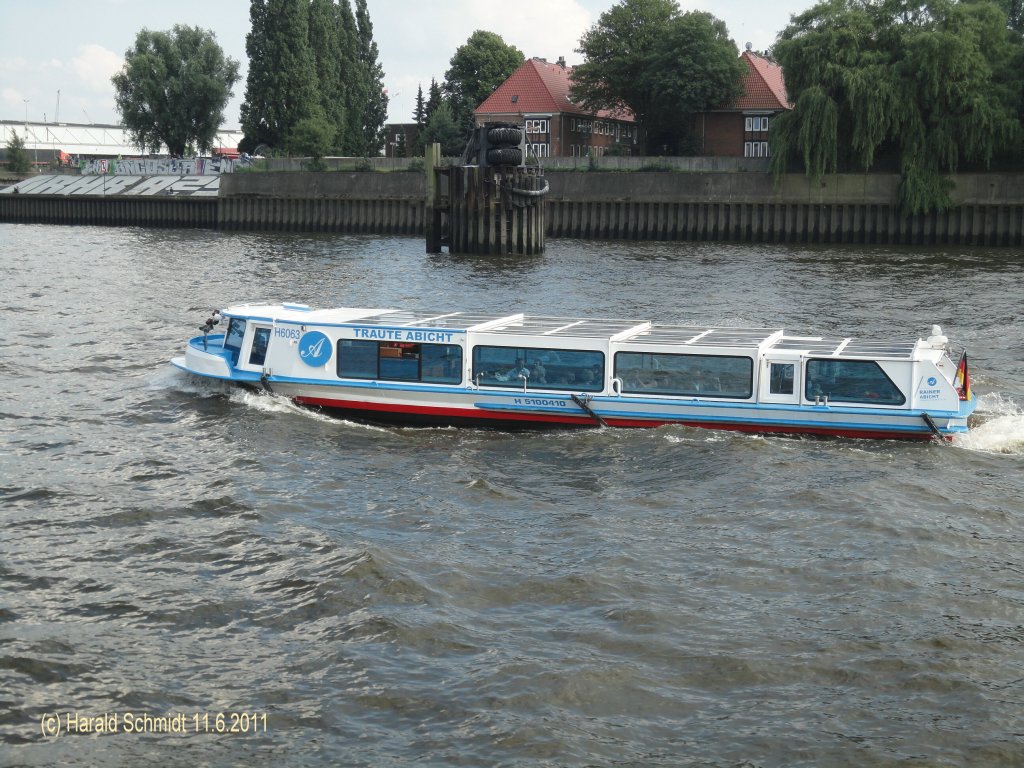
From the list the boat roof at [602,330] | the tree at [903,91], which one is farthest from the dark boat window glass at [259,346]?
the tree at [903,91]

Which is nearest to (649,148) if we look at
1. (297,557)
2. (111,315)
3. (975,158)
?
(975,158)

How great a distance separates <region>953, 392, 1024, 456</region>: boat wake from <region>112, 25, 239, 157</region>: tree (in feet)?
311

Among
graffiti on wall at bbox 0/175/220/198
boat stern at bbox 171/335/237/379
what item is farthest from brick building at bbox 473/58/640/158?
boat stern at bbox 171/335/237/379

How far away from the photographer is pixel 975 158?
63906 millimetres

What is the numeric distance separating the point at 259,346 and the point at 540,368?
18.5ft

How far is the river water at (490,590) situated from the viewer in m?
11.0

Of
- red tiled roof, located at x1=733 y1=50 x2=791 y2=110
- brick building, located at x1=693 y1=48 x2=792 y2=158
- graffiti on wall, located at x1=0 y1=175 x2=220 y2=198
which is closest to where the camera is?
graffiti on wall, located at x1=0 y1=175 x2=220 y2=198

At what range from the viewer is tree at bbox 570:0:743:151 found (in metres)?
90.0

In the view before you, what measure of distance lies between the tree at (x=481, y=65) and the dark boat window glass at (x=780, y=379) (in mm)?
100788

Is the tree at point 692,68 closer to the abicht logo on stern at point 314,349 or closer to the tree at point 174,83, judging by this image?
the tree at point 174,83

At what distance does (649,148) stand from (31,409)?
263 ft

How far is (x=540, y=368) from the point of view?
69.1 feet

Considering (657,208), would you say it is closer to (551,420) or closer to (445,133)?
(445,133)

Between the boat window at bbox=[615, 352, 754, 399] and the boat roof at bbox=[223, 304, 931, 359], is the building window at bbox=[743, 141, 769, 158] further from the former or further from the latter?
the boat window at bbox=[615, 352, 754, 399]
